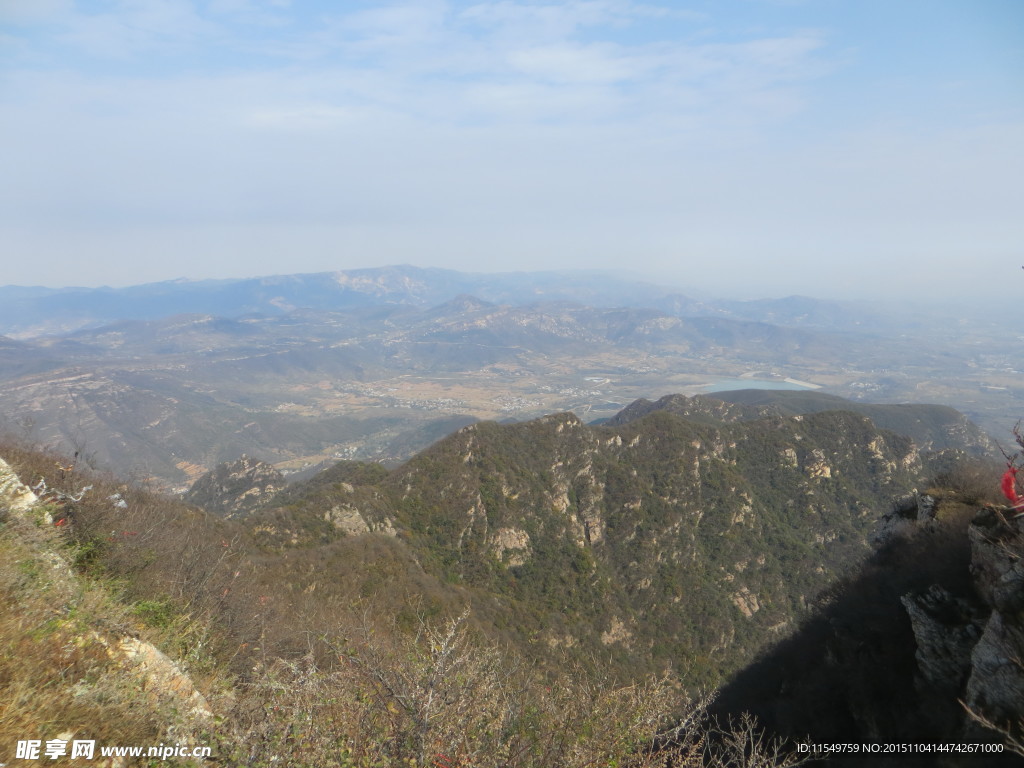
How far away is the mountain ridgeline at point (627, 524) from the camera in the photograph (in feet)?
147

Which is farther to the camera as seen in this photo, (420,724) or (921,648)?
(921,648)

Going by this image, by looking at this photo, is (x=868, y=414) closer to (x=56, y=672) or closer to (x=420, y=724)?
(x=420, y=724)

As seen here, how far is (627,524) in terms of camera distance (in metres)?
62.4

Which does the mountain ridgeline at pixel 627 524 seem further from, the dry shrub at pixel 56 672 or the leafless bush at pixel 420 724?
the leafless bush at pixel 420 724

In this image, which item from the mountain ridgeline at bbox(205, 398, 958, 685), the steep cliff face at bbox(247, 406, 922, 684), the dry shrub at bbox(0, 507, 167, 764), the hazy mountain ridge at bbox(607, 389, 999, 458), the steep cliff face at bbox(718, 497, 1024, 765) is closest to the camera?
the dry shrub at bbox(0, 507, 167, 764)

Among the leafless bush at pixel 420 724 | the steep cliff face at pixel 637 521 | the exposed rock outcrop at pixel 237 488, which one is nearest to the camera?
the leafless bush at pixel 420 724

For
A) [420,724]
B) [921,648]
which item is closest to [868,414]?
[921,648]

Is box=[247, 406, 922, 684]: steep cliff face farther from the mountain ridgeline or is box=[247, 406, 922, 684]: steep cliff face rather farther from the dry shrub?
the dry shrub

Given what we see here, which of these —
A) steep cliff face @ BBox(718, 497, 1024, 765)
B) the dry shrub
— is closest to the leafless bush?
the dry shrub

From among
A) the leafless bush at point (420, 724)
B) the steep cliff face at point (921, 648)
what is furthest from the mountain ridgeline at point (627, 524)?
the leafless bush at point (420, 724)

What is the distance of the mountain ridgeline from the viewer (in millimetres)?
44719

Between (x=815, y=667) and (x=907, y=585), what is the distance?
5.11m

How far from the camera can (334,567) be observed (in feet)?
108

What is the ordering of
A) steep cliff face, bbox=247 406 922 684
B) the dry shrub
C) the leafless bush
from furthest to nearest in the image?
steep cliff face, bbox=247 406 922 684 → the leafless bush → the dry shrub
